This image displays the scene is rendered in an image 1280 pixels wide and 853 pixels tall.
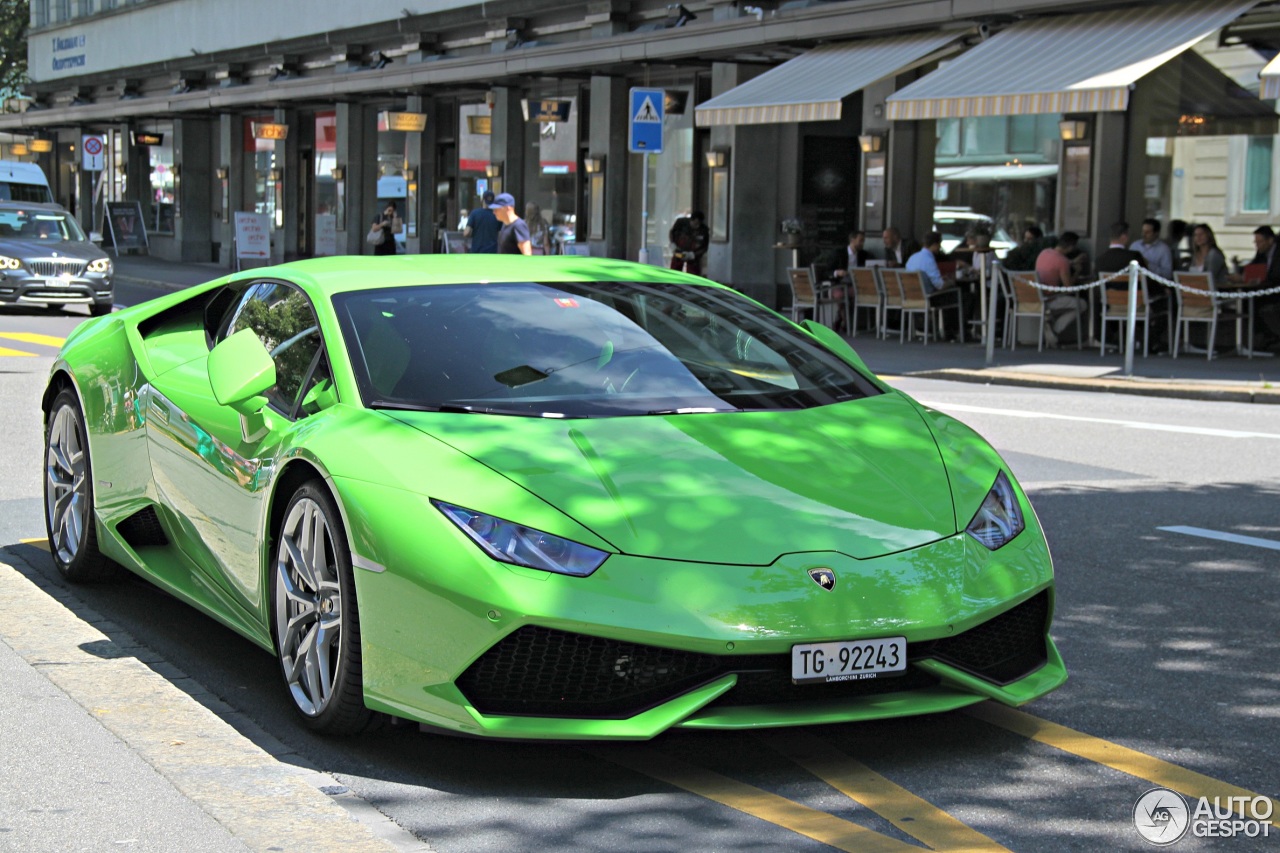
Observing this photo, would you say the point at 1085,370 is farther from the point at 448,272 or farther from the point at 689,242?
the point at 448,272

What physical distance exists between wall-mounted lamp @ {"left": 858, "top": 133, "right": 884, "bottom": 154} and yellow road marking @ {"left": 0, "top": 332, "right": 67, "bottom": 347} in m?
11.8

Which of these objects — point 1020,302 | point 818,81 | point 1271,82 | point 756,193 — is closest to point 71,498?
point 1271,82

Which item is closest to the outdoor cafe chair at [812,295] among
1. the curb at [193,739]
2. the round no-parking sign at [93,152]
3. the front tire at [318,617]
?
the curb at [193,739]

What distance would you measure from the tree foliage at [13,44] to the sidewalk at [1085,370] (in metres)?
61.5

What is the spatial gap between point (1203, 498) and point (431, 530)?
242 inches

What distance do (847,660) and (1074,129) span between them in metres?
18.4

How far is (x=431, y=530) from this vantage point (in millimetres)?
4363

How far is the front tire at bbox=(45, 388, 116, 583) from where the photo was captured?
6.70 meters

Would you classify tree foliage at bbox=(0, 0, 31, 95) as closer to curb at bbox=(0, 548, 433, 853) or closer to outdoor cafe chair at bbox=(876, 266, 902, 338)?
outdoor cafe chair at bbox=(876, 266, 902, 338)

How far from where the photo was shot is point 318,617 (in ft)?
15.7

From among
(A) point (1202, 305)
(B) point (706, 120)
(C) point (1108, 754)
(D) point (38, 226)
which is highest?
(B) point (706, 120)

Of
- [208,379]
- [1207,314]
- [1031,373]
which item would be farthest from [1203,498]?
[1207,314]

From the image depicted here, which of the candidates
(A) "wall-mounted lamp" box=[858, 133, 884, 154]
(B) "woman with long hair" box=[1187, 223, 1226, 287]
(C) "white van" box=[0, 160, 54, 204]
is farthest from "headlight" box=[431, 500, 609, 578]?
(C) "white van" box=[0, 160, 54, 204]
